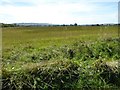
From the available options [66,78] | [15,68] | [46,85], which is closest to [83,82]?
[66,78]

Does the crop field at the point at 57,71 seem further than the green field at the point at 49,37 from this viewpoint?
No

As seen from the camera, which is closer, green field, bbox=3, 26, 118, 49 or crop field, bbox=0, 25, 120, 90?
crop field, bbox=0, 25, 120, 90

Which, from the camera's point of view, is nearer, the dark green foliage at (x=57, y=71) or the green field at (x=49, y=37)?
the dark green foliage at (x=57, y=71)

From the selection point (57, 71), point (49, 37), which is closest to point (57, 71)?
point (57, 71)

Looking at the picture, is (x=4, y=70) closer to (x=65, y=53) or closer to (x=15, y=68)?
(x=15, y=68)

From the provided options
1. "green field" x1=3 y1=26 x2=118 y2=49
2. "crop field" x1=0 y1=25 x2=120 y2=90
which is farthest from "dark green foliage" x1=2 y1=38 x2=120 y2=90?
"green field" x1=3 y1=26 x2=118 y2=49

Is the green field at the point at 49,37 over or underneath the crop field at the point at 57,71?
over

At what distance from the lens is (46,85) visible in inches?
372

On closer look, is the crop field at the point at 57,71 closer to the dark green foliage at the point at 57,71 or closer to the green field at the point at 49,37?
the dark green foliage at the point at 57,71

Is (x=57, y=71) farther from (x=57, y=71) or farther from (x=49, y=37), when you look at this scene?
(x=49, y=37)

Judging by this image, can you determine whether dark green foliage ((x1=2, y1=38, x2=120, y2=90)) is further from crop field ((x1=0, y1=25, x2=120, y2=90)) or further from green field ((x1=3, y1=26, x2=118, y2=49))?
green field ((x1=3, y1=26, x2=118, y2=49))

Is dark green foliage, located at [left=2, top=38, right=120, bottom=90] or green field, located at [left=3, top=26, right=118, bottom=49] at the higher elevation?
green field, located at [left=3, top=26, right=118, bottom=49]

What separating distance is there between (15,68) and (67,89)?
64.3 inches

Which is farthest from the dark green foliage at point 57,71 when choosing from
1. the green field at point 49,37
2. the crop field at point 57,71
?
the green field at point 49,37
